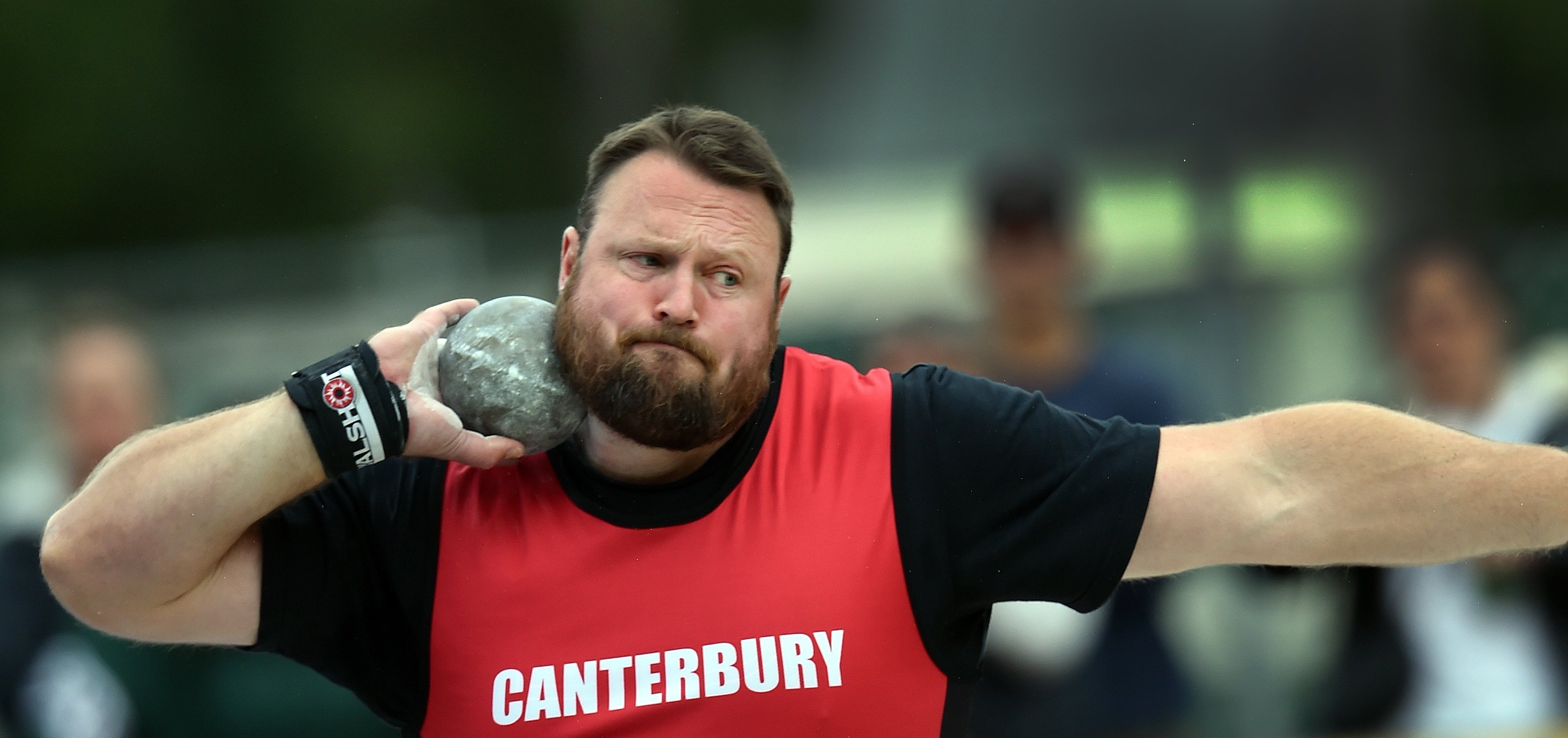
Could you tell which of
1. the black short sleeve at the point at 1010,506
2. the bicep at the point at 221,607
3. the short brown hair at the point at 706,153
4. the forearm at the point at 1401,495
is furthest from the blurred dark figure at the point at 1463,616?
the bicep at the point at 221,607

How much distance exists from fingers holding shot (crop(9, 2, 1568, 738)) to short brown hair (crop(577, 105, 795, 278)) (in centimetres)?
1

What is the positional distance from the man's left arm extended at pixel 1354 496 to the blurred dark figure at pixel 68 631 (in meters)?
4.64

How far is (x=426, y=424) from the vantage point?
10.9 ft

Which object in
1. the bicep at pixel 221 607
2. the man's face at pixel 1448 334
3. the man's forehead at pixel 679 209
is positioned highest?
the man's forehead at pixel 679 209

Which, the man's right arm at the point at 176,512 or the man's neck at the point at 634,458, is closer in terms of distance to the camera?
the man's right arm at the point at 176,512

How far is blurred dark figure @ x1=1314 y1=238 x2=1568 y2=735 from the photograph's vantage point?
19.3 ft

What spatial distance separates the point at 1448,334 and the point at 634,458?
155 inches

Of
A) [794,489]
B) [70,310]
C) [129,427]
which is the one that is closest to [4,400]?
[70,310]

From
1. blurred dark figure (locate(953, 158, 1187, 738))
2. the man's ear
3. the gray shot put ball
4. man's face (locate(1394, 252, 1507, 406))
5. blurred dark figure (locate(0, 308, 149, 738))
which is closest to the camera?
the gray shot put ball

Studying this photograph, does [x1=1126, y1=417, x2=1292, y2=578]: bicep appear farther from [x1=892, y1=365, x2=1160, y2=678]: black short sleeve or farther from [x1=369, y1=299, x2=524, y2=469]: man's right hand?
[x1=369, y1=299, x2=524, y2=469]: man's right hand

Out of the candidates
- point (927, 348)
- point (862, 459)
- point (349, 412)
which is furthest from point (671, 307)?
point (927, 348)

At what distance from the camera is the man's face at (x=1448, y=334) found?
20.0 feet

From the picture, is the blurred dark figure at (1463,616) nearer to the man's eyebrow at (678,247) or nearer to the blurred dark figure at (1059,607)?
the blurred dark figure at (1059,607)

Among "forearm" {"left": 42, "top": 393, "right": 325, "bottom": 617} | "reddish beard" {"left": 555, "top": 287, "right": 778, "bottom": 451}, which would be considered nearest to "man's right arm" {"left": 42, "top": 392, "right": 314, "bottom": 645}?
"forearm" {"left": 42, "top": 393, "right": 325, "bottom": 617}
